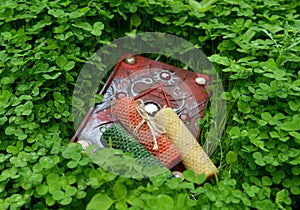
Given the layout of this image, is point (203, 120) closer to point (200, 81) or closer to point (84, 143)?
point (200, 81)

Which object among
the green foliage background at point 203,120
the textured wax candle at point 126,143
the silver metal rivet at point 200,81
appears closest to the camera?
the green foliage background at point 203,120

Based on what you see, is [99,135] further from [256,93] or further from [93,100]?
[256,93]

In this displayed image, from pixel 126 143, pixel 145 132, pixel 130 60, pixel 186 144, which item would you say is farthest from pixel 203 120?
pixel 130 60

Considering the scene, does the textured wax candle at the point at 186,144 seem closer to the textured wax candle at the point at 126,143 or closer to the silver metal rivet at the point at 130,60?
the textured wax candle at the point at 126,143

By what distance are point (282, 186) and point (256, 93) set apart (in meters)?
0.45

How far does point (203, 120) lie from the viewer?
2135mm

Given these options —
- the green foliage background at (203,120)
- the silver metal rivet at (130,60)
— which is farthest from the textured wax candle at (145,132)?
the silver metal rivet at (130,60)

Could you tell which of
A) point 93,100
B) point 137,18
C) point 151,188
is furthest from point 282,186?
point 137,18

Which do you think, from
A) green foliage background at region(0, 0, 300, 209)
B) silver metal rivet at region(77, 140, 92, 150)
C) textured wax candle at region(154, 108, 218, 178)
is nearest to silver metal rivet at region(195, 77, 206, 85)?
green foliage background at region(0, 0, 300, 209)

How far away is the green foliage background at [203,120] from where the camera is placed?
1.69 metres

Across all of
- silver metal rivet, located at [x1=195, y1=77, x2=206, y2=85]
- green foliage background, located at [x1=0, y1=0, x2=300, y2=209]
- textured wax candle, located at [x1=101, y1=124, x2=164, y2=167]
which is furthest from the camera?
silver metal rivet, located at [x1=195, y1=77, x2=206, y2=85]

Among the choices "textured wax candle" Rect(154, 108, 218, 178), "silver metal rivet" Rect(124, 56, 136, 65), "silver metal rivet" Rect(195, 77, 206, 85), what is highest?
"silver metal rivet" Rect(124, 56, 136, 65)

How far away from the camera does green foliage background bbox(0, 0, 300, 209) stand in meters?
1.69

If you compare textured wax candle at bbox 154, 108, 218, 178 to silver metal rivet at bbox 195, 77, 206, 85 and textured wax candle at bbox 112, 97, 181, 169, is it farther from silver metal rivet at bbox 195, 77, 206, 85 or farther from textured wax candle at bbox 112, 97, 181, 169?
silver metal rivet at bbox 195, 77, 206, 85
